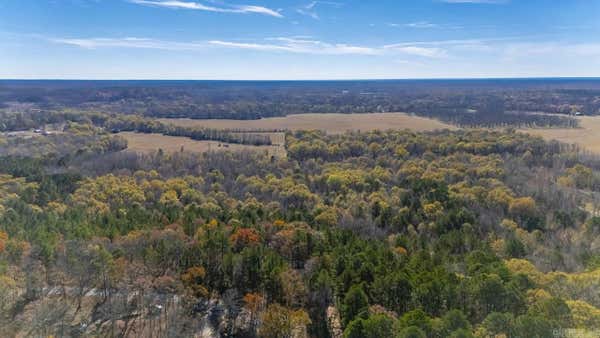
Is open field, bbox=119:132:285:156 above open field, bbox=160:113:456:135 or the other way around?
the other way around

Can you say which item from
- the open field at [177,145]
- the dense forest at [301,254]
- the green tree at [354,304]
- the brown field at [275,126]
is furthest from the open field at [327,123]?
the green tree at [354,304]

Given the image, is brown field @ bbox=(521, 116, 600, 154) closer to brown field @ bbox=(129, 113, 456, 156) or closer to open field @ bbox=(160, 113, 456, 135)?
brown field @ bbox=(129, 113, 456, 156)

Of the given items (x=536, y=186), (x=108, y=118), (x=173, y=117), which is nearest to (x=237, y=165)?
(x=536, y=186)

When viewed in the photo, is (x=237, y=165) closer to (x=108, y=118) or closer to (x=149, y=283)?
(x=149, y=283)

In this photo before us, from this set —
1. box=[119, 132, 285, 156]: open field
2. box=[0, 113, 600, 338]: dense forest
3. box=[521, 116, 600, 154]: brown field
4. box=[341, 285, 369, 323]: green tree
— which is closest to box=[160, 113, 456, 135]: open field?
box=[119, 132, 285, 156]: open field

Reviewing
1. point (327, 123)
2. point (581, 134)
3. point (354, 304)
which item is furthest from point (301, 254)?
point (327, 123)
